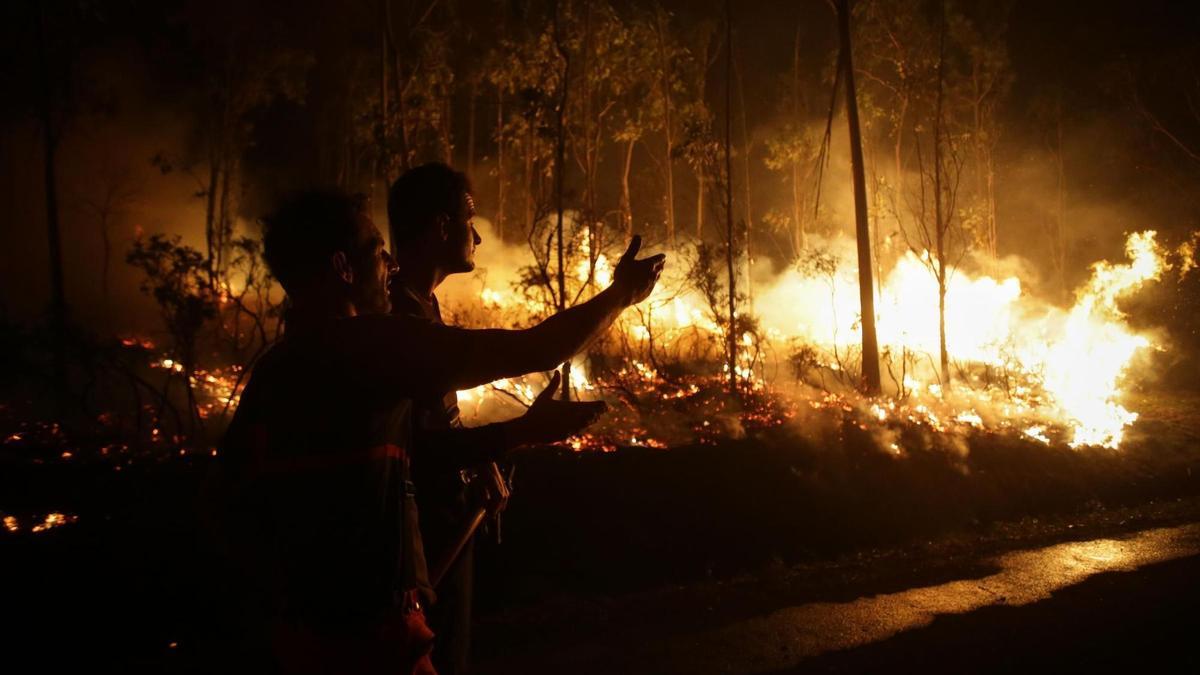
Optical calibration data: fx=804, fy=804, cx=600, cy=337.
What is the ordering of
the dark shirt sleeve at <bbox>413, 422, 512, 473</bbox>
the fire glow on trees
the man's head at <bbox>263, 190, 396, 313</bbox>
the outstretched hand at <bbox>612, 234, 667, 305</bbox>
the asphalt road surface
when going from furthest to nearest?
the fire glow on trees
the asphalt road surface
the dark shirt sleeve at <bbox>413, 422, 512, 473</bbox>
the outstretched hand at <bbox>612, 234, 667, 305</bbox>
the man's head at <bbox>263, 190, 396, 313</bbox>

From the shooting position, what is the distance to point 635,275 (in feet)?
6.47

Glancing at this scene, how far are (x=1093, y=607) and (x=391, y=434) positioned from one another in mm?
5664

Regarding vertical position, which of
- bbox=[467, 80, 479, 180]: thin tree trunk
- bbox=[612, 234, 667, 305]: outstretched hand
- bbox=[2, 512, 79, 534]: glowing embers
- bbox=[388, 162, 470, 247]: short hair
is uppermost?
bbox=[467, 80, 479, 180]: thin tree trunk

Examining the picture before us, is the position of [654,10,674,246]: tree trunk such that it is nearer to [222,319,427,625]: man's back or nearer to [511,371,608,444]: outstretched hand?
[511,371,608,444]: outstretched hand

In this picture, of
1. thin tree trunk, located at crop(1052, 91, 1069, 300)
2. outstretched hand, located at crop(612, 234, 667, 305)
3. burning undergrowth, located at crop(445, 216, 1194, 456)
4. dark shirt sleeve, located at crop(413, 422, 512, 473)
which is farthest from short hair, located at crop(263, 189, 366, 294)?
thin tree trunk, located at crop(1052, 91, 1069, 300)

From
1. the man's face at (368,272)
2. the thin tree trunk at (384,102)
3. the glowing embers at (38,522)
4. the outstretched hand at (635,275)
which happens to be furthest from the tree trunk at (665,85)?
the man's face at (368,272)

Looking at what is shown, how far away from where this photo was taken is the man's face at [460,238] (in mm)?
2422

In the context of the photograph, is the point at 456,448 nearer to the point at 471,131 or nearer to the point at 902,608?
the point at 902,608

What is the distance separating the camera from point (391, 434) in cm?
165

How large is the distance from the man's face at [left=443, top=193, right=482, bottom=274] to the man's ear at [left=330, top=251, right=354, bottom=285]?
22.3 inches

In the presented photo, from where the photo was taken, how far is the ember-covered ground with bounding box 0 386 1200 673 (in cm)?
555

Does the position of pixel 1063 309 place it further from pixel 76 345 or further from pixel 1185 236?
pixel 76 345

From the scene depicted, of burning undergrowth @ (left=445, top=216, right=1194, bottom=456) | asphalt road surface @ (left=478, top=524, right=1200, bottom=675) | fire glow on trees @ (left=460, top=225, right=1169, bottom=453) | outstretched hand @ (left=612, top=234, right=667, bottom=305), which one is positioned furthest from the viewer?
fire glow on trees @ (left=460, top=225, right=1169, bottom=453)

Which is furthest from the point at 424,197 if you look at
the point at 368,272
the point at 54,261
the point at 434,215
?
the point at 54,261
